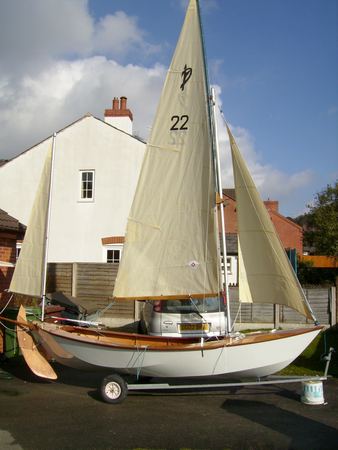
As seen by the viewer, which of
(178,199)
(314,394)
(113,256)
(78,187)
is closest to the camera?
(314,394)

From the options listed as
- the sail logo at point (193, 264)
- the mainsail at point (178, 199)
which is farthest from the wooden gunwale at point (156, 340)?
the sail logo at point (193, 264)

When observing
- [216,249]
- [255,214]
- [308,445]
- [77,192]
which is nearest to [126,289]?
[216,249]

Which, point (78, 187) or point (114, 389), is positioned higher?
point (78, 187)

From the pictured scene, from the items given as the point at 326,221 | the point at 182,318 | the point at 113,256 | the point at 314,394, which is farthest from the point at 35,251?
the point at 326,221

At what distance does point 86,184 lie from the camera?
69.8 ft

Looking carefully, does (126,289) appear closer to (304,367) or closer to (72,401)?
(72,401)

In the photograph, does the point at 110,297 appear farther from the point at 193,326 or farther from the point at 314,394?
the point at 314,394

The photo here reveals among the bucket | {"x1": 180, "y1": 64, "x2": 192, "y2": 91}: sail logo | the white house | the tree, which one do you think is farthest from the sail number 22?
the tree

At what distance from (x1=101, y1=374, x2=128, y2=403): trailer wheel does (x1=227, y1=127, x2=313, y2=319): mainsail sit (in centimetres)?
246

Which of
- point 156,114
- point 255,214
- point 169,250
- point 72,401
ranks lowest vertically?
point 72,401

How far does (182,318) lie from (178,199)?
3.23 meters

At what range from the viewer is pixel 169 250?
8.62 meters

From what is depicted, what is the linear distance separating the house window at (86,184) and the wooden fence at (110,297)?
4794 mm

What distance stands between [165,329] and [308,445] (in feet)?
16.5
